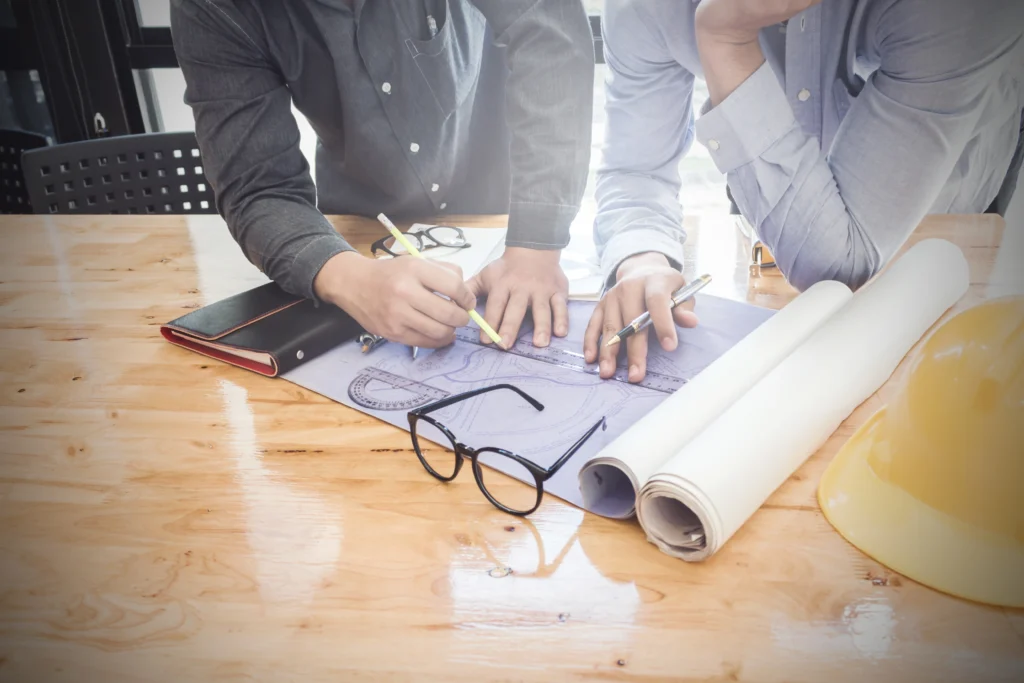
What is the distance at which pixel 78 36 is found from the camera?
240cm

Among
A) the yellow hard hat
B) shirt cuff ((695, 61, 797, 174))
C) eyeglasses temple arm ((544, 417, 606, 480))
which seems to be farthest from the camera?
shirt cuff ((695, 61, 797, 174))

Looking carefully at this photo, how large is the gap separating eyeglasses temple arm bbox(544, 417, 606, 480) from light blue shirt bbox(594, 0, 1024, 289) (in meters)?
0.40

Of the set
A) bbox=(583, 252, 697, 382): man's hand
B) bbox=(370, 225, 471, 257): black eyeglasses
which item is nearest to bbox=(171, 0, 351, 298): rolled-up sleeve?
bbox=(370, 225, 471, 257): black eyeglasses

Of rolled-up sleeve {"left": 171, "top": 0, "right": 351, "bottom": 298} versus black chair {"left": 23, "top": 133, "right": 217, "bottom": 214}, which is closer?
rolled-up sleeve {"left": 171, "top": 0, "right": 351, "bottom": 298}

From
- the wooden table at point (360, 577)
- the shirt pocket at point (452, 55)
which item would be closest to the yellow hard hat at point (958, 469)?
the wooden table at point (360, 577)

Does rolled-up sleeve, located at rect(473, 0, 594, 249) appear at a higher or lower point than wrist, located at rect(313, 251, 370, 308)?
higher

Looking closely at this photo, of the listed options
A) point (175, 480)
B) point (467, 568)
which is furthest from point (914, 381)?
point (175, 480)

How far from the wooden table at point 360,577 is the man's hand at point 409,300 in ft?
0.46

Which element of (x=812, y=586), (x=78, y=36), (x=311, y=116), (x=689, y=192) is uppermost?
(x=78, y=36)

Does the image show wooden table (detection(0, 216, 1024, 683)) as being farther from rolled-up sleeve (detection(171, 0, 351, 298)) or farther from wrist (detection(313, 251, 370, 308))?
rolled-up sleeve (detection(171, 0, 351, 298))

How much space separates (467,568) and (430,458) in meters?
0.15

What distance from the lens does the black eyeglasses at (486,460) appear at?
1.76 feet

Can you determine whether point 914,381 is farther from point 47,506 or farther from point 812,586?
point 47,506

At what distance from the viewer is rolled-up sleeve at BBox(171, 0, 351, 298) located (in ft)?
3.01
